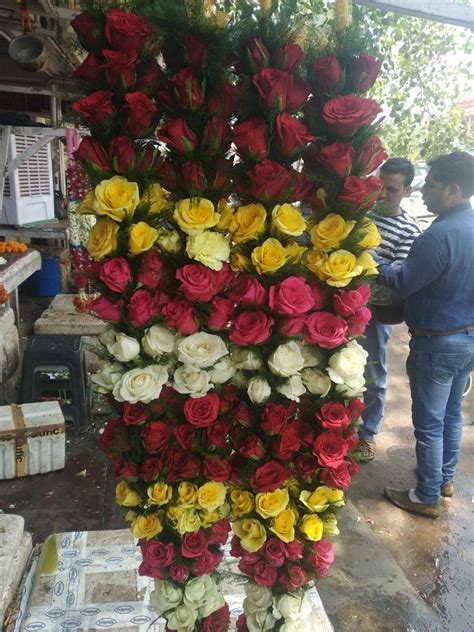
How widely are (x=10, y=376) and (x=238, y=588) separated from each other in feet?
8.95

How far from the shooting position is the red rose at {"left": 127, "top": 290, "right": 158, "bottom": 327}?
57.9 inches

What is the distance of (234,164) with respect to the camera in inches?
62.5

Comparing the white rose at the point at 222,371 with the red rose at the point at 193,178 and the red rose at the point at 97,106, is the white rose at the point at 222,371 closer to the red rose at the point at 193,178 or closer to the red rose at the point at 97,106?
the red rose at the point at 193,178

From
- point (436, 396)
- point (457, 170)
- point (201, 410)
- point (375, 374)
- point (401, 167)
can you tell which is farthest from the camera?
point (375, 374)

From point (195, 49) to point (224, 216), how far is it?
45 cm

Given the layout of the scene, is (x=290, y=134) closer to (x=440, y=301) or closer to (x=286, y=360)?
(x=286, y=360)

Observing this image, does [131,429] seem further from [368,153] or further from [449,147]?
[449,147]

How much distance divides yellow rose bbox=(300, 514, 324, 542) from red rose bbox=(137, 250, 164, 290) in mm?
887

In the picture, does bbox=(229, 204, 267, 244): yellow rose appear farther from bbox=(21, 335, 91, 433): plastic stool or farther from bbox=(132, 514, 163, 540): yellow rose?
bbox=(21, 335, 91, 433): plastic stool

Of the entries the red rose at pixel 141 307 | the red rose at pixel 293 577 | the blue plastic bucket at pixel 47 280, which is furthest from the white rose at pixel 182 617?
the blue plastic bucket at pixel 47 280

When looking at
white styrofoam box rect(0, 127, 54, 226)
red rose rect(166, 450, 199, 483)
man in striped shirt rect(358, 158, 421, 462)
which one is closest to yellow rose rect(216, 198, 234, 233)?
red rose rect(166, 450, 199, 483)

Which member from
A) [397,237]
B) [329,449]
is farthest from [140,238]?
[397,237]

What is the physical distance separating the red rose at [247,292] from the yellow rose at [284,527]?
2.24ft

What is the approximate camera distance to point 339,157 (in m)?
1.48
